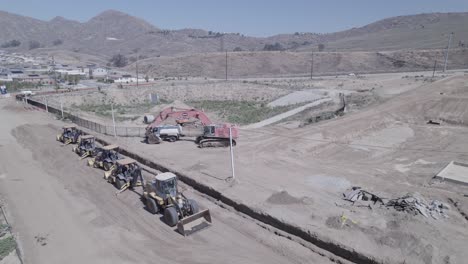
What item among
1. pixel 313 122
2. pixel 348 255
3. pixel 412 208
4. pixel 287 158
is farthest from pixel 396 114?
pixel 348 255

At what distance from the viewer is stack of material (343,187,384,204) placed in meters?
16.0

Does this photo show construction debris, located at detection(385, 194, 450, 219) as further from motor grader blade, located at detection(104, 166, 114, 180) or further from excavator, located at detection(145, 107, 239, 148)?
motor grader blade, located at detection(104, 166, 114, 180)

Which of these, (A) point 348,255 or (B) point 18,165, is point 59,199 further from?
(A) point 348,255

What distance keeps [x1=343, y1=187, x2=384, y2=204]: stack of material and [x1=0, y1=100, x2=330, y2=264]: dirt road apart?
5250 mm

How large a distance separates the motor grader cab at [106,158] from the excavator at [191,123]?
658 centimetres

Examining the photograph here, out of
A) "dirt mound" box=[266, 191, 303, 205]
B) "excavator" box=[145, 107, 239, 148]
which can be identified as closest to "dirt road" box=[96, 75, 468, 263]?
"dirt mound" box=[266, 191, 303, 205]

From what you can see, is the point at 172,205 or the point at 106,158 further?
the point at 106,158

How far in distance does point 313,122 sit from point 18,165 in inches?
1006

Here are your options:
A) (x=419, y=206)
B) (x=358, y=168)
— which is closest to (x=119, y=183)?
(x=419, y=206)

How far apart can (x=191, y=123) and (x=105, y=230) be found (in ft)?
56.5

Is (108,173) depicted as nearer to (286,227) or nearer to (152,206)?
(152,206)

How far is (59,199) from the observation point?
16969 millimetres

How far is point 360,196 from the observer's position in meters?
16.5

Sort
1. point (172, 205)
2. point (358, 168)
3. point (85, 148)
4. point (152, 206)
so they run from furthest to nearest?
point (85, 148) → point (358, 168) → point (152, 206) → point (172, 205)
